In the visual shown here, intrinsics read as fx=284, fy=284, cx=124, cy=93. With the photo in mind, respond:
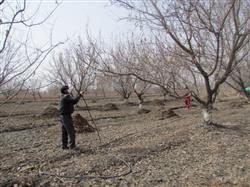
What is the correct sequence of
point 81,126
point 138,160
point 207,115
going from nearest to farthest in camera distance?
point 138,160 < point 207,115 < point 81,126

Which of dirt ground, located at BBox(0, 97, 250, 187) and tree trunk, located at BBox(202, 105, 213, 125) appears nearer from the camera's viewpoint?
dirt ground, located at BBox(0, 97, 250, 187)

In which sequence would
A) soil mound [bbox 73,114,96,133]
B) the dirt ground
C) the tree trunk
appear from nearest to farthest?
the dirt ground → the tree trunk → soil mound [bbox 73,114,96,133]

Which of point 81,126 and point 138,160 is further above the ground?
point 81,126

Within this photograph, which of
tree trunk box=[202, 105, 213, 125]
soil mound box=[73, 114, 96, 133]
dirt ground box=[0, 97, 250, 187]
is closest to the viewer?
dirt ground box=[0, 97, 250, 187]

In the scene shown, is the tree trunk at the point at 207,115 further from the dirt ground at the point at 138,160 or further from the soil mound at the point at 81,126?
the soil mound at the point at 81,126

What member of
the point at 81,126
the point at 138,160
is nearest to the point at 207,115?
the point at 138,160

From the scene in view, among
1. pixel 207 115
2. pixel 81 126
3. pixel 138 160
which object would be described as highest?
pixel 207 115

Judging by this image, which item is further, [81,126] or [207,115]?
[81,126]

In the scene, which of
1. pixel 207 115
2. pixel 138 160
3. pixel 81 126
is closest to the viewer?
pixel 138 160

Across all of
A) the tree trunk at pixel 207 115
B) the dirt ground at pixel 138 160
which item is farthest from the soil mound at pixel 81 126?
the tree trunk at pixel 207 115

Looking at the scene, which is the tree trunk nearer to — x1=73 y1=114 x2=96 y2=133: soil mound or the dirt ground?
the dirt ground

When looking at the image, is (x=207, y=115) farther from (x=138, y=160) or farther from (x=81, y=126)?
(x=81, y=126)

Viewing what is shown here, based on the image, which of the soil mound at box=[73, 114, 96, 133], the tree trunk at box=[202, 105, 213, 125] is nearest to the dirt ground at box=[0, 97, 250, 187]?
the tree trunk at box=[202, 105, 213, 125]

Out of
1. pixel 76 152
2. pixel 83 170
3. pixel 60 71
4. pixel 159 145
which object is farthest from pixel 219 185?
pixel 60 71
